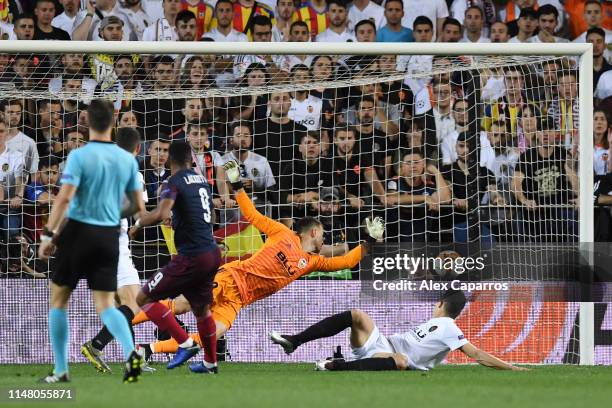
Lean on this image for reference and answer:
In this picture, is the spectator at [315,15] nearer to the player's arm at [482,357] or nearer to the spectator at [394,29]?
the spectator at [394,29]

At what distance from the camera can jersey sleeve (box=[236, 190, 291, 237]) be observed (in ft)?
37.1

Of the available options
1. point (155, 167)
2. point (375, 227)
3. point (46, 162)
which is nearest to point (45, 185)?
point (46, 162)

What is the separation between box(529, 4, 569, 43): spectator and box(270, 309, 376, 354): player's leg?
658cm

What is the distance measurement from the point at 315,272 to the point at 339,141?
5.41ft

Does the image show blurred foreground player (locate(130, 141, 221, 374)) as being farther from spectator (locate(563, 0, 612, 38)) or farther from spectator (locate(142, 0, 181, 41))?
spectator (locate(563, 0, 612, 38))

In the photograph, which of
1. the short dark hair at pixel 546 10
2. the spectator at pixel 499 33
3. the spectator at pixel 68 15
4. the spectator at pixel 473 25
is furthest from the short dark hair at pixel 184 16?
the short dark hair at pixel 546 10

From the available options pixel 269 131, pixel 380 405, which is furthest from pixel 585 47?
pixel 380 405

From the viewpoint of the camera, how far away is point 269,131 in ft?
43.7

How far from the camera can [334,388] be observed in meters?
8.45

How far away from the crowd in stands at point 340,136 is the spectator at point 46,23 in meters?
1.67

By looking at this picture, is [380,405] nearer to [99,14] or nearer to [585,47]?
[585,47]

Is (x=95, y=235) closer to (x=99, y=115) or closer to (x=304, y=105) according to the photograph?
(x=99, y=115)

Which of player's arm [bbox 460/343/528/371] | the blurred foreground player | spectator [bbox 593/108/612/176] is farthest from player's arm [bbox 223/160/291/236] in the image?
spectator [bbox 593/108/612/176]

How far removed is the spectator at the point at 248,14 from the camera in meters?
15.5
